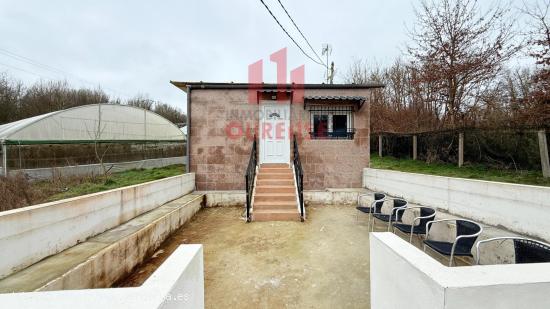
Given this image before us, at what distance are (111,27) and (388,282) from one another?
1693 cm

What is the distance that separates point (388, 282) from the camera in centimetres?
159

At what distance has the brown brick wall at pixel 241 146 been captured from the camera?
7098 millimetres

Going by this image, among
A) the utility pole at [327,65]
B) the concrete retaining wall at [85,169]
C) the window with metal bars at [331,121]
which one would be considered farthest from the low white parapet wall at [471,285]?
the utility pole at [327,65]

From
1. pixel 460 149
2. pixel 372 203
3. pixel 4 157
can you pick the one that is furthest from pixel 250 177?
pixel 4 157

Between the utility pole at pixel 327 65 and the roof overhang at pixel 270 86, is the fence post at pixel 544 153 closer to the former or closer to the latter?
the roof overhang at pixel 270 86

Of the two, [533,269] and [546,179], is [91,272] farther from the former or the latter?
[546,179]

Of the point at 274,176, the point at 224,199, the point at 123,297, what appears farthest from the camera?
the point at 274,176

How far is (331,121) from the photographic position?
734cm

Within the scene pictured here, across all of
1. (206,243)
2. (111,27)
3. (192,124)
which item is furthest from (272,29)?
(111,27)

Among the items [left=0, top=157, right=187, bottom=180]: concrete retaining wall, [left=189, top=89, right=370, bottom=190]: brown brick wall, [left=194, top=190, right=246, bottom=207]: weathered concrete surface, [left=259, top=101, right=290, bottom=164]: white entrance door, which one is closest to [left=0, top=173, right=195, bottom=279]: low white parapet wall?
[left=194, top=190, right=246, bottom=207]: weathered concrete surface

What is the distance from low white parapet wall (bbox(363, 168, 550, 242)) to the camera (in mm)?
2998

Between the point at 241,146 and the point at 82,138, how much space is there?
9.04 meters

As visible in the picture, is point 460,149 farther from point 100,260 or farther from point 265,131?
point 100,260

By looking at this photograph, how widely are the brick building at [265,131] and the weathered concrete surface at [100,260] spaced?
9.41ft
